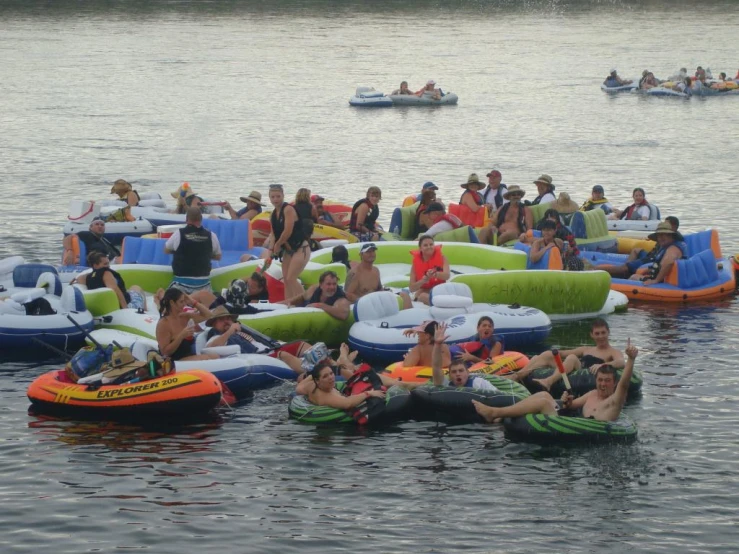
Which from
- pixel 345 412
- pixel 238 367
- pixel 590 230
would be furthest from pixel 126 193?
pixel 345 412

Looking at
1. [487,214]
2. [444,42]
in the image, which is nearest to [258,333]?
[487,214]

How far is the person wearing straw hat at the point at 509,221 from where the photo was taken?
2245cm

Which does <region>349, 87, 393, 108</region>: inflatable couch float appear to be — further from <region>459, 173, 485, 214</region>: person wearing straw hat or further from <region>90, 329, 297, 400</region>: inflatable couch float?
<region>90, 329, 297, 400</region>: inflatable couch float

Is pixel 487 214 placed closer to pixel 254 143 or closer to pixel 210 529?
pixel 210 529

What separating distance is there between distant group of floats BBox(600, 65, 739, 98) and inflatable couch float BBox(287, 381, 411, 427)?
42795 millimetres

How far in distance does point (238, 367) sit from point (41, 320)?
327cm

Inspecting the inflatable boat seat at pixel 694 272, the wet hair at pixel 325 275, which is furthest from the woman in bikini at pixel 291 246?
the inflatable boat seat at pixel 694 272

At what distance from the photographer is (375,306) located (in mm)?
17750

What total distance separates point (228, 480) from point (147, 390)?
6.05ft

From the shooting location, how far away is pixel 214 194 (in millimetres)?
34844

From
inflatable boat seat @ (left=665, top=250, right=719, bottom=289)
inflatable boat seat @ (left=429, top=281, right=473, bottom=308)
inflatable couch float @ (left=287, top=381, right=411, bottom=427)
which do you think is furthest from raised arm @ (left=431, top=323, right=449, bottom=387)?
inflatable boat seat @ (left=665, top=250, right=719, bottom=289)

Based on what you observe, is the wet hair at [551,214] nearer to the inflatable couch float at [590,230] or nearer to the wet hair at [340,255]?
the inflatable couch float at [590,230]

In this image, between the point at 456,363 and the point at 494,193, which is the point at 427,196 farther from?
the point at 456,363

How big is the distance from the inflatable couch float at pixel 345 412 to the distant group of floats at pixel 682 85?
4279cm
